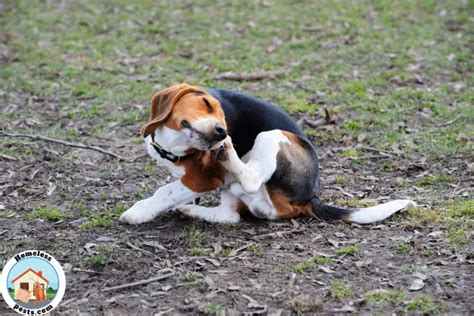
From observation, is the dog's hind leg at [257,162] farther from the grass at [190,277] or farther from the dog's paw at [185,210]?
the grass at [190,277]

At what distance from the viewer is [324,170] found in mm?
8789

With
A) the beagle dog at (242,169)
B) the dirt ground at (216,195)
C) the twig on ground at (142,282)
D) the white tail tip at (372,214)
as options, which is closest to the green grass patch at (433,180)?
the dirt ground at (216,195)

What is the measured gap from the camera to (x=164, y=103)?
6582 millimetres

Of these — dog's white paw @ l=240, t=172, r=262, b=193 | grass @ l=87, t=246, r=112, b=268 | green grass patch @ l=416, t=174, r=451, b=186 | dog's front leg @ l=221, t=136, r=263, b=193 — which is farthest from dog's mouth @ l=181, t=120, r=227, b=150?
green grass patch @ l=416, t=174, r=451, b=186

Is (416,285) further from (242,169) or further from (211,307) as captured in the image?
(242,169)

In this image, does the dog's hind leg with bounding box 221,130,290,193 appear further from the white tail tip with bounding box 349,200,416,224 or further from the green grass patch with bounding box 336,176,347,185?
the green grass patch with bounding box 336,176,347,185

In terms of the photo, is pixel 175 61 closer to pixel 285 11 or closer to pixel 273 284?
pixel 285 11

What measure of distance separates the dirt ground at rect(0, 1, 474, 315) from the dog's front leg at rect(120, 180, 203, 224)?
0.36 ft

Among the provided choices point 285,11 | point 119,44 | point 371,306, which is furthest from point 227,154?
point 285,11

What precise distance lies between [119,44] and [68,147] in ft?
15.1

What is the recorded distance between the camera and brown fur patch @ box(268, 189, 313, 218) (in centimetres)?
714

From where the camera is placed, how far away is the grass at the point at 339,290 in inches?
230

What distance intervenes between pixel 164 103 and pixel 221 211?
125cm

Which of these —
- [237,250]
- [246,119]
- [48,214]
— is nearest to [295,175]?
[246,119]
